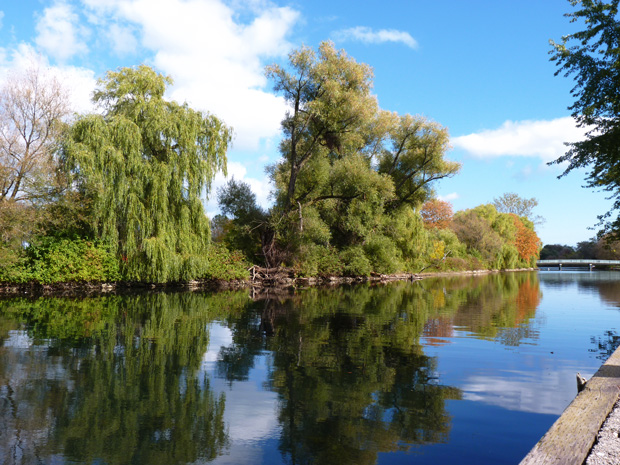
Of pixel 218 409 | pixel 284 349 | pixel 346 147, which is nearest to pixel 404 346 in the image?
pixel 284 349

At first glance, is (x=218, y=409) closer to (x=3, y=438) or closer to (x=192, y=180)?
(x=3, y=438)

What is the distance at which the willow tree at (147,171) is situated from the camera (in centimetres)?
2247

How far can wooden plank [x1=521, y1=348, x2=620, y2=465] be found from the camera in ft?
12.3

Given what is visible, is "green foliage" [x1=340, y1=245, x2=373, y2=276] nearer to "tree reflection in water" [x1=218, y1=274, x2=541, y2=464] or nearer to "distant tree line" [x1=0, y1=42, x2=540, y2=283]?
"distant tree line" [x1=0, y1=42, x2=540, y2=283]

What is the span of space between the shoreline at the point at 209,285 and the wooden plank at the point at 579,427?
1960cm

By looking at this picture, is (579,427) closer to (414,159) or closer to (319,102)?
(319,102)

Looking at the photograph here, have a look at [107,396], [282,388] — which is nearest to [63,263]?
[107,396]

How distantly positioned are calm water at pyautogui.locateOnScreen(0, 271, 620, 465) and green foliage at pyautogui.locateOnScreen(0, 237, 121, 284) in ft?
29.3

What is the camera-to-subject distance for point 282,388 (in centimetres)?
671

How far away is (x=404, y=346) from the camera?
392 inches

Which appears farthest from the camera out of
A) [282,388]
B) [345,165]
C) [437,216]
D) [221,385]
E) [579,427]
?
[437,216]

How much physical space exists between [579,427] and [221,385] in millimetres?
4488

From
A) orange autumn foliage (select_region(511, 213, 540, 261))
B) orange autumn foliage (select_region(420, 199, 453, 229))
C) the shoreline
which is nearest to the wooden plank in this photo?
the shoreline

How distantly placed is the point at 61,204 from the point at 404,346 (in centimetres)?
1766
